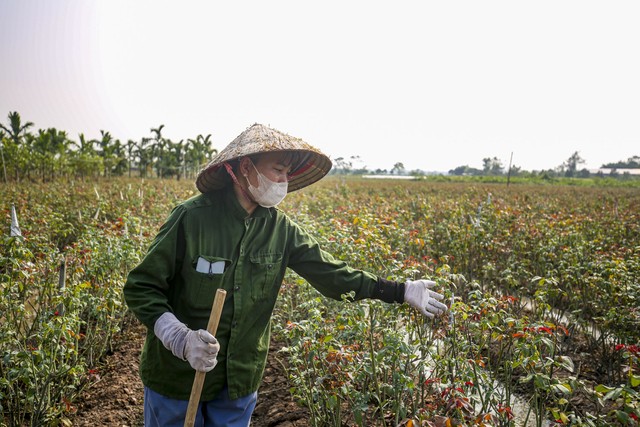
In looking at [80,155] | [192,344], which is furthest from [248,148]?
[80,155]

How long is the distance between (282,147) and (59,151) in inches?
1438

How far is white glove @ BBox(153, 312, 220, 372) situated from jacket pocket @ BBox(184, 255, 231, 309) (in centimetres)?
17

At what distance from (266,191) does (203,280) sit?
46 centimetres

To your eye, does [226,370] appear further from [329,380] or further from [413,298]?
[413,298]

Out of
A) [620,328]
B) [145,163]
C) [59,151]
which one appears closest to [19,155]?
[59,151]

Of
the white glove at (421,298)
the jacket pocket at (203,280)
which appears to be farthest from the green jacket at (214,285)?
the white glove at (421,298)

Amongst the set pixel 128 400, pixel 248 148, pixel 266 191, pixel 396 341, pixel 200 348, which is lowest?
pixel 128 400

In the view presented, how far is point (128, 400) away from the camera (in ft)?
9.67

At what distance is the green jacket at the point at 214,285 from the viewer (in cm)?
159

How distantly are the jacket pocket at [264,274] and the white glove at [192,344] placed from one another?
34cm

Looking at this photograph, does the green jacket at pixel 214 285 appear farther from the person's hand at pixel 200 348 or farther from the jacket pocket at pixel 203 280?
the person's hand at pixel 200 348

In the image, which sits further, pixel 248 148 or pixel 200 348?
pixel 248 148

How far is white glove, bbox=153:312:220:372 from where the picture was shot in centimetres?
146

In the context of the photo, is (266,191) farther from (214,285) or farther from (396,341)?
(396,341)
